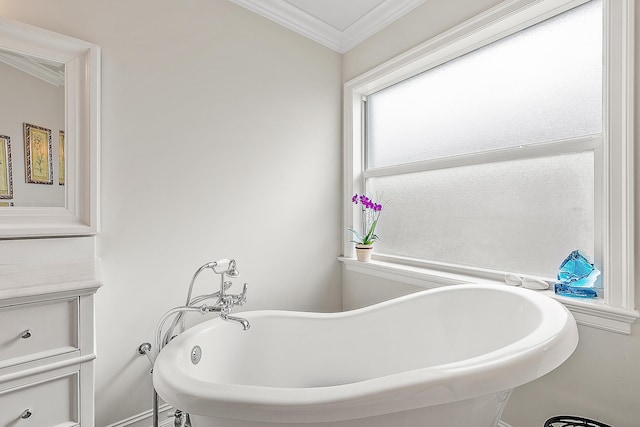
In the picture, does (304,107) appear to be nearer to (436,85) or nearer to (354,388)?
(436,85)

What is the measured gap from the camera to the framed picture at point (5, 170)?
1.23m

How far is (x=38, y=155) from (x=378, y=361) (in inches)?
66.1

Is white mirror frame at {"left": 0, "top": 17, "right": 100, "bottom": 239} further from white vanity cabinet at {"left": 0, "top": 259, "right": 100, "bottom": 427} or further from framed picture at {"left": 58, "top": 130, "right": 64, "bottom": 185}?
white vanity cabinet at {"left": 0, "top": 259, "right": 100, "bottom": 427}

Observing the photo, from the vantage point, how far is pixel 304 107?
6.97 ft

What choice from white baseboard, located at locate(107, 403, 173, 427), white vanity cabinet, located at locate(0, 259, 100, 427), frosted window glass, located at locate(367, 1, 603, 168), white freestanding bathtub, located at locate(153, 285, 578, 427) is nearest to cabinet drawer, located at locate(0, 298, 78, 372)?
white vanity cabinet, located at locate(0, 259, 100, 427)

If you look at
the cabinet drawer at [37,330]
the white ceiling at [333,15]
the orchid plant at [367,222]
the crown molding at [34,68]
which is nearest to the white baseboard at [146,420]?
the cabinet drawer at [37,330]

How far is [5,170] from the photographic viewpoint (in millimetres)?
1237

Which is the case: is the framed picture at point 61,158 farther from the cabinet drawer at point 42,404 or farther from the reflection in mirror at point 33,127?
the cabinet drawer at point 42,404

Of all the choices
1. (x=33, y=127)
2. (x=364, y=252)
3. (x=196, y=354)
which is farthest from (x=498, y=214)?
(x=33, y=127)

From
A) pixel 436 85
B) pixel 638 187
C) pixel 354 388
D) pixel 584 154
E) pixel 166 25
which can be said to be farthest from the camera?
pixel 436 85

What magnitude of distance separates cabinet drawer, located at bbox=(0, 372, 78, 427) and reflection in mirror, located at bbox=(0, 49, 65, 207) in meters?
0.70

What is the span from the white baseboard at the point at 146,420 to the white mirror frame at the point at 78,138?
0.88 metres

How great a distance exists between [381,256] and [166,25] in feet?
5.85

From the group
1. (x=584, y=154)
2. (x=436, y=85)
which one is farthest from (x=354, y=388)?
(x=436, y=85)
